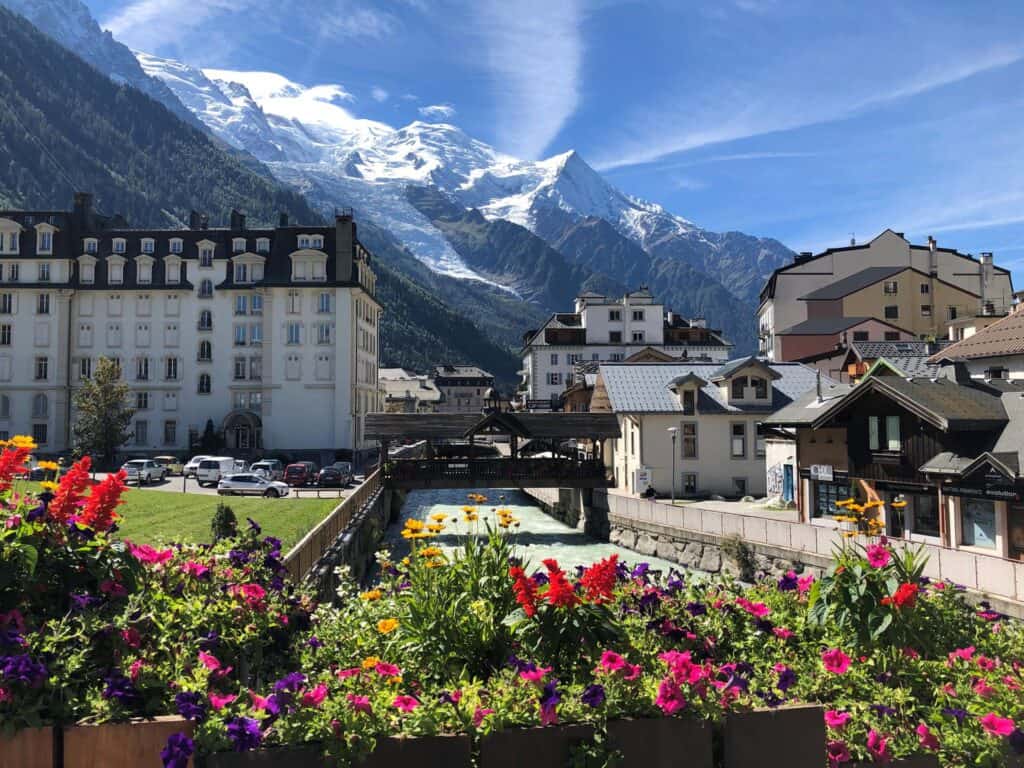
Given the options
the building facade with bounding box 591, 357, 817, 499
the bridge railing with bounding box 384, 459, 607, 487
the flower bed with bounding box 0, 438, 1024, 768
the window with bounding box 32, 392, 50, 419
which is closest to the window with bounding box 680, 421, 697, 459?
Answer: the building facade with bounding box 591, 357, 817, 499

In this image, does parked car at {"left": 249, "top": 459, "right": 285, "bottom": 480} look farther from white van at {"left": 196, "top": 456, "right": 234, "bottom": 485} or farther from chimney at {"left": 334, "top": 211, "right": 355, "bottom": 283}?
chimney at {"left": 334, "top": 211, "right": 355, "bottom": 283}

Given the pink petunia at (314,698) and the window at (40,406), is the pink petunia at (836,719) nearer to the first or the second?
the pink petunia at (314,698)

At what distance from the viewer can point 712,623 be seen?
723 centimetres

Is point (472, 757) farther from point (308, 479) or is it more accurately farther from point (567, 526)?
point (308, 479)

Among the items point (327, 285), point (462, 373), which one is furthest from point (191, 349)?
point (462, 373)

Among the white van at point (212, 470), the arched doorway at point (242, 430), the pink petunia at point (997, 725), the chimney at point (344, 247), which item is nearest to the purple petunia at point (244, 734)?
the pink petunia at point (997, 725)

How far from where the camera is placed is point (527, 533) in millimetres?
44438

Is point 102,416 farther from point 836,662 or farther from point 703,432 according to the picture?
point 836,662

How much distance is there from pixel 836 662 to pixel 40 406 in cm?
8148

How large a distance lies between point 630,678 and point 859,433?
27184 mm

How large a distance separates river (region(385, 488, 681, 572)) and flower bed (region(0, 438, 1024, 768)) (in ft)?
49.7

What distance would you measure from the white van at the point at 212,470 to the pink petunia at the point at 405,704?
50610mm

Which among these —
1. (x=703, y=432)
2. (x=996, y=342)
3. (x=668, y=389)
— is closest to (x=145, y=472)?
(x=668, y=389)

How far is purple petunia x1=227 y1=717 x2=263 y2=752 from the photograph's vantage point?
4.56 m
